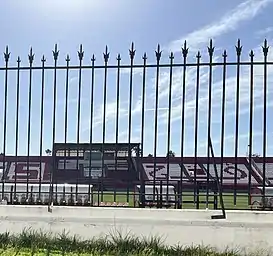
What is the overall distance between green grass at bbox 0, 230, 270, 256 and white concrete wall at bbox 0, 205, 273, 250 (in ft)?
0.40

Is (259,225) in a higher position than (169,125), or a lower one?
lower

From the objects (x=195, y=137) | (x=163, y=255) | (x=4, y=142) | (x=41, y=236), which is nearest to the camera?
(x=163, y=255)

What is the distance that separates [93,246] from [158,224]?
97 centimetres

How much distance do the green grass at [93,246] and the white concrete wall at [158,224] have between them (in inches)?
4.7

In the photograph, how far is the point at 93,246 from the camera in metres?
6.62

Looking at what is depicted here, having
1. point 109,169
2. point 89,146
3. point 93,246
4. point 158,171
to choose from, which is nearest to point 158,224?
point 93,246

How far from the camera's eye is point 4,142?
25.7 feet

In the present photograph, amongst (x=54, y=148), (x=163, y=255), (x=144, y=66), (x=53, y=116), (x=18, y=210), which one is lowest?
(x=163, y=255)

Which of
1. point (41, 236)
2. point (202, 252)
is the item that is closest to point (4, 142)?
point (41, 236)

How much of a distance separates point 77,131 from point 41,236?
176 cm

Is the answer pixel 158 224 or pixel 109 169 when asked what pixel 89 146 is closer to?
pixel 158 224

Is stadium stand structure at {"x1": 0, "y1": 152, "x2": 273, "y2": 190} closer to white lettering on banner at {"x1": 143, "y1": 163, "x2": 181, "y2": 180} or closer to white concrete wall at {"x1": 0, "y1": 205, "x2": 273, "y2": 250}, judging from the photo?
white lettering on banner at {"x1": 143, "y1": 163, "x2": 181, "y2": 180}

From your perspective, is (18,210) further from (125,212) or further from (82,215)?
(125,212)

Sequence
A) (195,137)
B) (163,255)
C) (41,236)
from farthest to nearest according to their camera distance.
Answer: (195,137) → (41,236) → (163,255)
